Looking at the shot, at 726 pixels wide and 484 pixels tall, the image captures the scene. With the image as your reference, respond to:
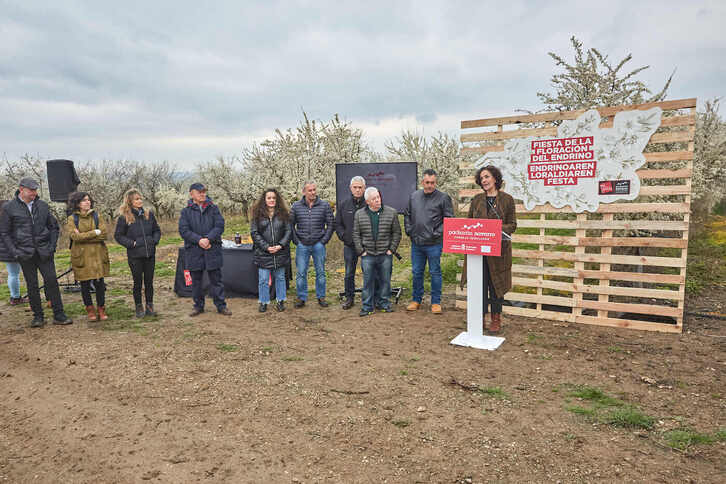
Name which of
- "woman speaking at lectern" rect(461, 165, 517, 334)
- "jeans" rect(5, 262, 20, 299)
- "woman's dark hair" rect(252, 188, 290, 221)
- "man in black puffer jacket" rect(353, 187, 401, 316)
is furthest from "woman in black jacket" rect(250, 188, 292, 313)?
"jeans" rect(5, 262, 20, 299)

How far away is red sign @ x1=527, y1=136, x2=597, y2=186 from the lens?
5.85 metres

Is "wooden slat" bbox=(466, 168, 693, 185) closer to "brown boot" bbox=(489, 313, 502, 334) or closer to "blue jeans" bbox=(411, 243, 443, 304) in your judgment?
"brown boot" bbox=(489, 313, 502, 334)

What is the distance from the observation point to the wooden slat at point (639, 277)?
548 cm

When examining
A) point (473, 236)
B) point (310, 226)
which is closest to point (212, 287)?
point (310, 226)

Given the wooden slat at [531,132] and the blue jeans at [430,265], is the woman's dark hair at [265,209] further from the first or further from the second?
the wooden slat at [531,132]

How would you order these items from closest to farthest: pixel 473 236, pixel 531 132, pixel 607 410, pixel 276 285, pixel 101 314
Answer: pixel 607 410
pixel 473 236
pixel 531 132
pixel 101 314
pixel 276 285

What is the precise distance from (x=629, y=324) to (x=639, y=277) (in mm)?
646

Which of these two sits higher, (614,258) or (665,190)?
(665,190)

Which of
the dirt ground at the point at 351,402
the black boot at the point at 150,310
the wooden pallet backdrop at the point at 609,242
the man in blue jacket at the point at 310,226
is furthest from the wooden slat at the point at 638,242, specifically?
the black boot at the point at 150,310

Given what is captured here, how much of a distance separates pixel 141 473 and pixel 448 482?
206 cm

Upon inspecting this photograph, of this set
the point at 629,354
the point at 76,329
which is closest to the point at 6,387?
the point at 76,329

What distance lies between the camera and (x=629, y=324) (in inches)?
228

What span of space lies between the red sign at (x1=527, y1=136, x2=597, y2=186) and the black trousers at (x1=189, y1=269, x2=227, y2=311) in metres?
4.93

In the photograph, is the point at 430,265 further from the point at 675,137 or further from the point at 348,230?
the point at 675,137
